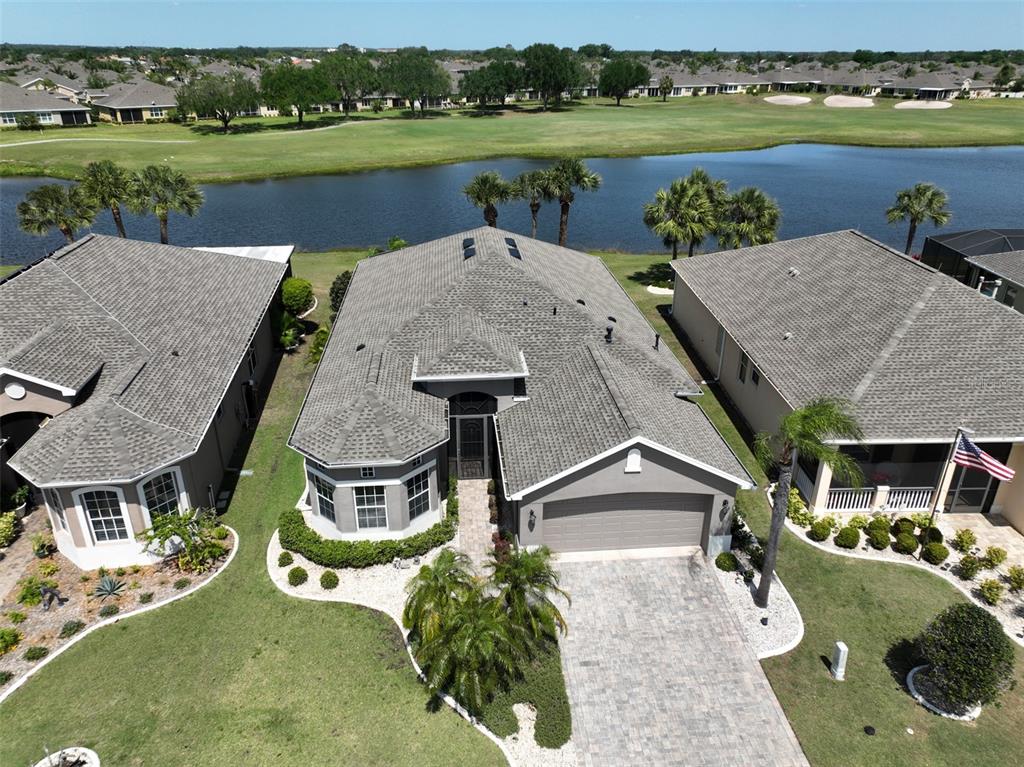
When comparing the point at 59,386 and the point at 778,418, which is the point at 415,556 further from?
the point at 778,418

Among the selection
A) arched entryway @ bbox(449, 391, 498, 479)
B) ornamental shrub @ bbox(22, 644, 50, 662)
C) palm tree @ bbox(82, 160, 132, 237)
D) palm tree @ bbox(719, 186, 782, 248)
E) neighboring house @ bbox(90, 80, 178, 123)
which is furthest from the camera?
neighboring house @ bbox(90, 80, 178, 123)

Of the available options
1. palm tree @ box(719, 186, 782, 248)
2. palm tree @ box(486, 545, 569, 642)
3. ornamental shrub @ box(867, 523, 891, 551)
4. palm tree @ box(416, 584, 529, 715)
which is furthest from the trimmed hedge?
palm tree @ box(719, 186, 782, 248)

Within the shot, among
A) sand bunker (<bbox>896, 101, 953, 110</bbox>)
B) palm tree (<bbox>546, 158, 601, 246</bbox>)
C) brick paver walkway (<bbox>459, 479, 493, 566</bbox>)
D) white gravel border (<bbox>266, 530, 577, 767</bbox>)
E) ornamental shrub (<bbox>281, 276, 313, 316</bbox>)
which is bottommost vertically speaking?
white gravel border (<bbox>266, 530, 577, 767</bbox>)

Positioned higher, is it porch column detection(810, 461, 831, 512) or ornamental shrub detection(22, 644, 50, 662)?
porch column detection(810, 461, 831, 512)

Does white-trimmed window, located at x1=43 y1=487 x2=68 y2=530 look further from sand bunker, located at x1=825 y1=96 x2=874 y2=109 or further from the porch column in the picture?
sand bunker, located at x1=825 y1=96 x2=874 y2=109

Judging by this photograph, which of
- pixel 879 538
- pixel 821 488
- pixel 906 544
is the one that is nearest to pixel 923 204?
pixel 821 488

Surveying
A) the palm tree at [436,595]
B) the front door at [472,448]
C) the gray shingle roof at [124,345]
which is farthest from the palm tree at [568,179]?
the palm tree at [436,595]

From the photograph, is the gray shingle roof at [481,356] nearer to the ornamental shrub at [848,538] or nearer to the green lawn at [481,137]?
the ornamental shrub at [848,538]

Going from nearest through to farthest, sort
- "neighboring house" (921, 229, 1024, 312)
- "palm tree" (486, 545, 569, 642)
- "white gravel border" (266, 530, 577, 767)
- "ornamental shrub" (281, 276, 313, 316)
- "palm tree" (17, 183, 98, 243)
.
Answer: "palm tree" (486, 545, 569, 642) → "white gravel border" (266, 530, 577, 767) → "neighboring house" (921, 229, 1024, 312) → "ornamental shrub" (281, 276, 313, 316) → "palm tree" (17, 183, 98, 243)
